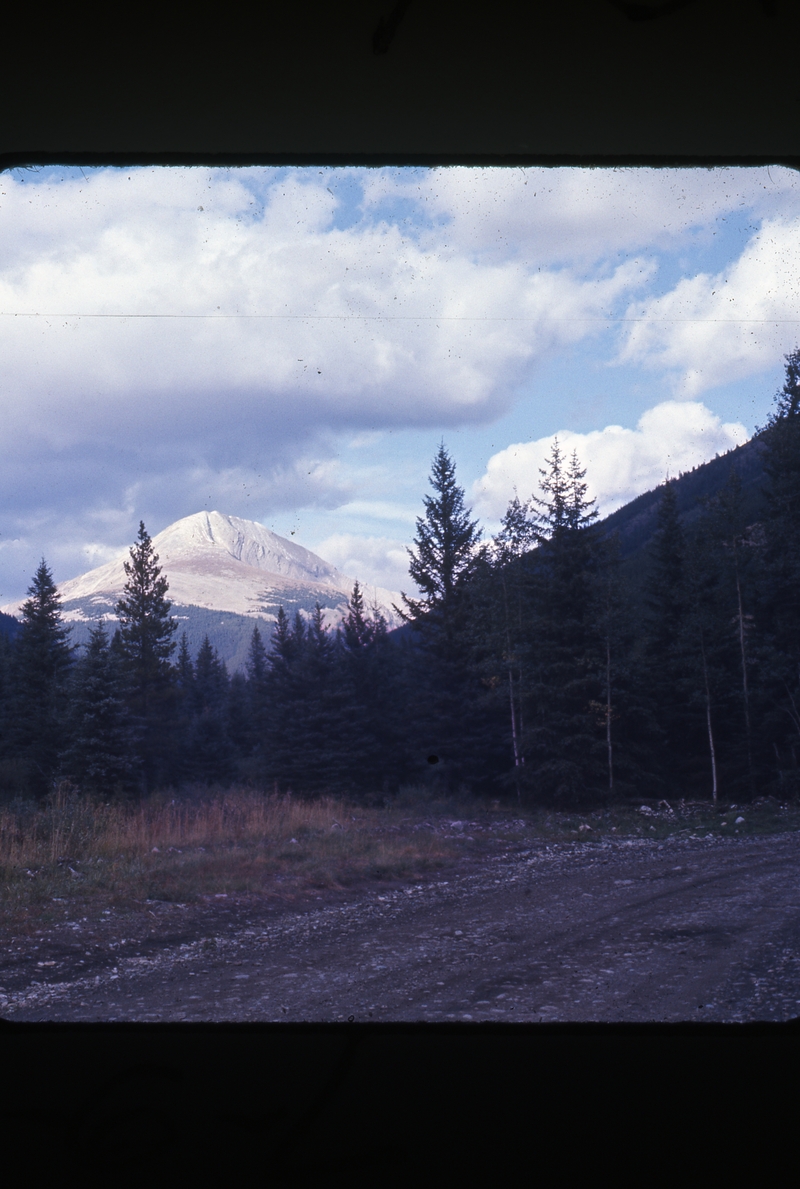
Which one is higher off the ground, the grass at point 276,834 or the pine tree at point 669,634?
the pine tree at point 669,634

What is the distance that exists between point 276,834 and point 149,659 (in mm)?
1311

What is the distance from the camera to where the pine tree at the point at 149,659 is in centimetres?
386

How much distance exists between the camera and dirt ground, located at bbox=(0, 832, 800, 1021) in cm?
270

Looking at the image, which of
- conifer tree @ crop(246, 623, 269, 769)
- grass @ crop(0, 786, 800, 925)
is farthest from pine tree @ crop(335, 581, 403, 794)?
conifer tree @ crop(246, 623, 269, 769)

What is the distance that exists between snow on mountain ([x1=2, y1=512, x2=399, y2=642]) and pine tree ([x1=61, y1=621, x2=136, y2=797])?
50 centimetres

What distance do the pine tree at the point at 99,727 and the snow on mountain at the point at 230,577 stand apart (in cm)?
50

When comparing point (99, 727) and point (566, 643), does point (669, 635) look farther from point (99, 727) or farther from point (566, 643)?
point (99, 727)

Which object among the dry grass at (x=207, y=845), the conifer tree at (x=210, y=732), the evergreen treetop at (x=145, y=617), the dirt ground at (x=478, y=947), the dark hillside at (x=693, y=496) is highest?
the dark hillside at (x=693, y=496)

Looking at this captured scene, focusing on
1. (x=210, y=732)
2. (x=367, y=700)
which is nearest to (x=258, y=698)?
(x=210, y=732)

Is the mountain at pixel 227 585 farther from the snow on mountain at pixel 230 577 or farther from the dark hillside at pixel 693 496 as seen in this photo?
the dark hillside at pixel 693 496

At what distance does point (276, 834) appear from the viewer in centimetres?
435
